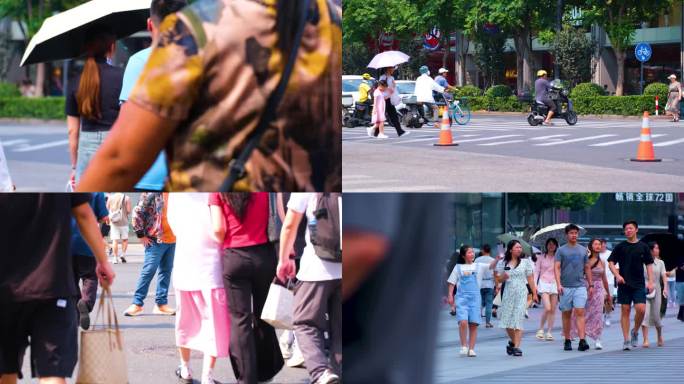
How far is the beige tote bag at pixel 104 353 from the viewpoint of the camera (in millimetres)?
3039

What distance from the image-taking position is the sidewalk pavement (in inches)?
128

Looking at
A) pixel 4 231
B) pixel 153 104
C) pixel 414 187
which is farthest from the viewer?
pixel 414 187

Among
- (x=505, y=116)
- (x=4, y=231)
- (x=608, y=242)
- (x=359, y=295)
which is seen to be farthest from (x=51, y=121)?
(x=505, y=116)

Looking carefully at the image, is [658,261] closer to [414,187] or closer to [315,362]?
[315,362]

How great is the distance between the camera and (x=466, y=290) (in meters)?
3.30

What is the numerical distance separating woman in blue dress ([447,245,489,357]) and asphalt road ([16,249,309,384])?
0.62 meters

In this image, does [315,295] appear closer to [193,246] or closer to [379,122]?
[193,246]

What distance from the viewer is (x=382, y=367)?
10.6 feet

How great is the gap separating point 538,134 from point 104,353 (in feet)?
23.4

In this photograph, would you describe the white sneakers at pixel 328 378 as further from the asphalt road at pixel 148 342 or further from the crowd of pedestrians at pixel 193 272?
the asphalt road at pixel 148 342

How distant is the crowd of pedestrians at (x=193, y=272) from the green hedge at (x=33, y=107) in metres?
1.14

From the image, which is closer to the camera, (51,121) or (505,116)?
Result: (51,121)

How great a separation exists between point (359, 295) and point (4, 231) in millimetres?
888

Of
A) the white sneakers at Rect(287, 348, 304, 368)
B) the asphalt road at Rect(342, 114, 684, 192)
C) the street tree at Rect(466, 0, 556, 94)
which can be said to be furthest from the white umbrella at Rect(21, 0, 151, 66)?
the asphalt road at Rect(342, 114, 684, 192)
